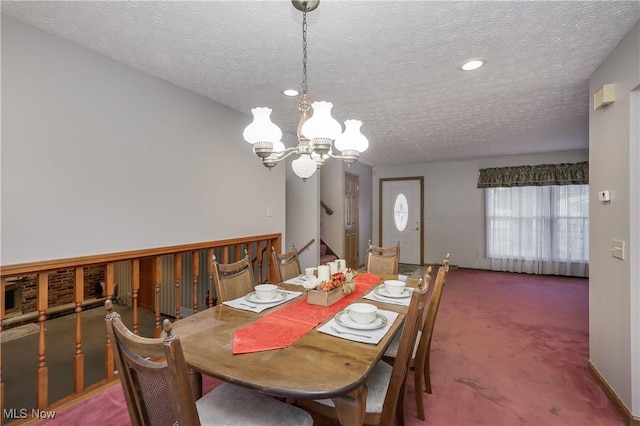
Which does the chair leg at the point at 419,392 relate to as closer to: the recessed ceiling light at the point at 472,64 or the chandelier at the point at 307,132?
the chandelier at the point at 307,132

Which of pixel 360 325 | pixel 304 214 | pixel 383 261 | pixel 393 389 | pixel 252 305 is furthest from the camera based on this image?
pixel 304 214

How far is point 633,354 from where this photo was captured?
5.80 feet

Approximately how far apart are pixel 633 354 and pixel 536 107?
8.01 ft

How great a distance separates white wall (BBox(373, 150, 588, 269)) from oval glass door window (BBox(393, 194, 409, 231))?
1.45ft

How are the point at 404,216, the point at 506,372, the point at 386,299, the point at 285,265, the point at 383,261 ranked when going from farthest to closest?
the point at 404,216 < the point at 383,261 < the point at 285,265 < the point at 506,372 < the point at 386,299

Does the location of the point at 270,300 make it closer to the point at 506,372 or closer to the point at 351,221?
the point at 506,372

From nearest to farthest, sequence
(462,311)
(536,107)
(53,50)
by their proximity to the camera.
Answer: (53,50), (536,107), (462,311)

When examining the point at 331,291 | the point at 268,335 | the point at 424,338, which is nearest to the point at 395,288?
the point at 424,338

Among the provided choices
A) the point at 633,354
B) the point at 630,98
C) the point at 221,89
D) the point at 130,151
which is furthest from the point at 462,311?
the point at 130,151

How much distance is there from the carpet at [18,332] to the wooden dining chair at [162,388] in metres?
3.75

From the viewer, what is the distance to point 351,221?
6199 millimetres

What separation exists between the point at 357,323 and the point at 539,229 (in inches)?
227

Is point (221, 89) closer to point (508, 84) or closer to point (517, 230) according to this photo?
point (508, 84)

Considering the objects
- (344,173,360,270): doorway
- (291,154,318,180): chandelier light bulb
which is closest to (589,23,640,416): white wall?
(291,154,318,180): chandelier light bulb
